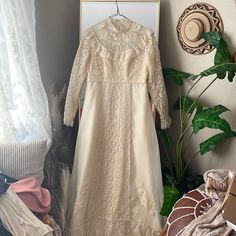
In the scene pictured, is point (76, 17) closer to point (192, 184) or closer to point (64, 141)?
point (64, 141)

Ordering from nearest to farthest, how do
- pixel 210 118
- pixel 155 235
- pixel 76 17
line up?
1. pixel 210 118
2. pixel 155 235
3. pixel 76 17

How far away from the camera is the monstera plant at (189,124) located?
6.19 ft

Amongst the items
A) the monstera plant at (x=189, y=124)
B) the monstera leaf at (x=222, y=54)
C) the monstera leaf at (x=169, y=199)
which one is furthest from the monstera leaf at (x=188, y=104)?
the monstera leaf at (x=169, y=199)

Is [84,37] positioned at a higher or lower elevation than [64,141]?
higher

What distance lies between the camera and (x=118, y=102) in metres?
2.10

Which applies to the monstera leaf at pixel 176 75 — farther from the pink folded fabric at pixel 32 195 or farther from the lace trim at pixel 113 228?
the pink folded fabric at pixel 32 195

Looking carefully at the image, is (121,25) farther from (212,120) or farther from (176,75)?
(212,120)

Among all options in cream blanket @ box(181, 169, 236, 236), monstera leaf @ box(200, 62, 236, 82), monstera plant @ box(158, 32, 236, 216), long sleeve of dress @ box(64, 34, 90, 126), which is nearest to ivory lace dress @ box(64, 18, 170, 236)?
long sleeve of dress @ box(64, 34, 90, 126)

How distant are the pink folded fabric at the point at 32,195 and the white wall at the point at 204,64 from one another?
107cm

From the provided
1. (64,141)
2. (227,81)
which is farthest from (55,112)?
(227,81)

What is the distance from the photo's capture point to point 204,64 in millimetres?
2146

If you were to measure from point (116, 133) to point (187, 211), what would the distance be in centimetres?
67

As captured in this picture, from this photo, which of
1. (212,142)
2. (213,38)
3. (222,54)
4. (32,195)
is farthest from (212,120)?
(32,195)

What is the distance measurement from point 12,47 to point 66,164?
0.83 meters
